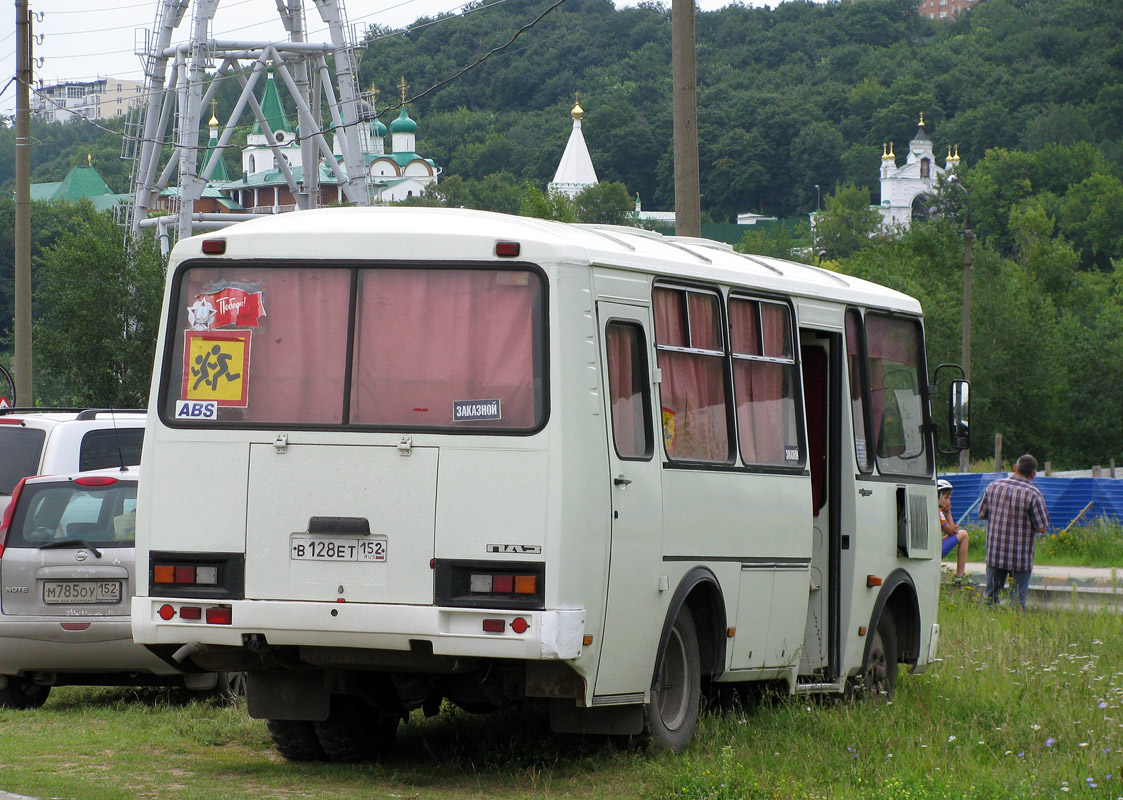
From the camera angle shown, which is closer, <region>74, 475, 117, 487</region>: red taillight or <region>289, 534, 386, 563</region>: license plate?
<region>289, 534, 386, 563</region>: license plate

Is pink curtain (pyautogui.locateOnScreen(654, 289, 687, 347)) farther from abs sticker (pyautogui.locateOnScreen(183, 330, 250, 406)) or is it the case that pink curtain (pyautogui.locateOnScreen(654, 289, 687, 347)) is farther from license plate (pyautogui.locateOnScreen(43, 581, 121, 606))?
license plate (pyautogui.locateOnScreen(43, 581, 121, 606))

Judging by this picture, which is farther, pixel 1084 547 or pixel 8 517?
pixel 1084 547

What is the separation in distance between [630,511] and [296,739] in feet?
7.55

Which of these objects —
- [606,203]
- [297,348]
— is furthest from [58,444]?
[606,203]

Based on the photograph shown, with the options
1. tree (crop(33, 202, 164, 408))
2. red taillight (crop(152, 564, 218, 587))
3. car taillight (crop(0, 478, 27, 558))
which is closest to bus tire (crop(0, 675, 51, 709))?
car taillight (crop(0, 478, 27, 558))

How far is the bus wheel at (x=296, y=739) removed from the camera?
27.6 feet

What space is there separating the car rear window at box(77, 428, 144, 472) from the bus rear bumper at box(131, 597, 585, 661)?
4.95 meters

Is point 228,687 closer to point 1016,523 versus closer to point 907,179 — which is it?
point 1016,523

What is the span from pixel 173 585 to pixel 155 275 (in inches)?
1326

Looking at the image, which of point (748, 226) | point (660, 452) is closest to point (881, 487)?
point (660, 452)

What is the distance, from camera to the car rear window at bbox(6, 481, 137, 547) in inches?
404

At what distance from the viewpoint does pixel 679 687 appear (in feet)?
27.7

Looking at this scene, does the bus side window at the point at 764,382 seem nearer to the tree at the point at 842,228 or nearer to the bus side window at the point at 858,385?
the bus side window at the point at 858,385

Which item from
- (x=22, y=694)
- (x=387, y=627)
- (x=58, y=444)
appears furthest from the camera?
(x=58, y=444)
